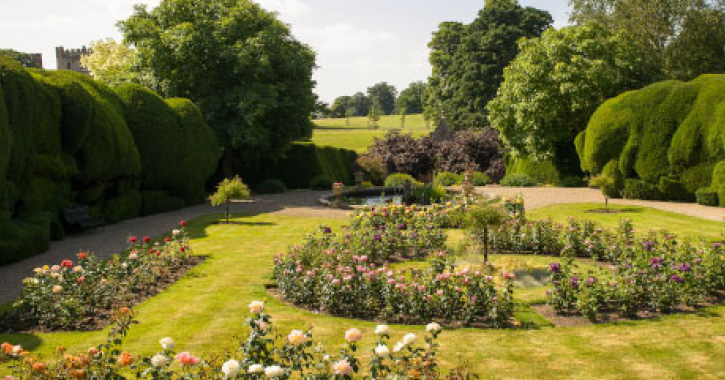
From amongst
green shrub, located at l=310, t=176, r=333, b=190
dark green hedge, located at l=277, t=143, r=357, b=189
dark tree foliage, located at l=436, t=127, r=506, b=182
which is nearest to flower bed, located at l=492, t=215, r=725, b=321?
green shrub, located at l=310, t=176, r=333, b=190

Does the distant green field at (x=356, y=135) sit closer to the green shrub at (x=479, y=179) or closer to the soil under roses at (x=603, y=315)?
the green shrub at (x=479, y=179)

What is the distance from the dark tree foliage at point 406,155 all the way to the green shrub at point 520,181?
221 inches

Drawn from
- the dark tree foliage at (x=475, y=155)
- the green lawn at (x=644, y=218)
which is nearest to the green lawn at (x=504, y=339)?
the green lawn at (x=644, y=218)

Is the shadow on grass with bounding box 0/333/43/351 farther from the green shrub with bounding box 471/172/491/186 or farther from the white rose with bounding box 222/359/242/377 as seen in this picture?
the green shrub with bounding box 471/172/491/186

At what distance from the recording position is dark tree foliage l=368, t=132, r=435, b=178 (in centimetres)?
3378

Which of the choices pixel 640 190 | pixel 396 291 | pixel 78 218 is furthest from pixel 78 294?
pixel 640 190

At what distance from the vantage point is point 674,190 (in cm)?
2122

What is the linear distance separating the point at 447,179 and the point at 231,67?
1273cm

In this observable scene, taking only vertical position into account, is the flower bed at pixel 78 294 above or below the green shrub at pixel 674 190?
below

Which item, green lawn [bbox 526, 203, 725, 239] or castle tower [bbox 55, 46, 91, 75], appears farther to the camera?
castle tower [bbox 55, 46, 91, 75]

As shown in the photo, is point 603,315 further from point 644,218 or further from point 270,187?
point 270,187

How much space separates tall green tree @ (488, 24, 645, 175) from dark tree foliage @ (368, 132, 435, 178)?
5764mm

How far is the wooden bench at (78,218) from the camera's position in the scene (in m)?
15.2

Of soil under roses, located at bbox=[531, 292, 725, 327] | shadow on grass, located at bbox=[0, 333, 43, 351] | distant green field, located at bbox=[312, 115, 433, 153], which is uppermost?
distant green field, located at bbox=[312, 115, 433, 153]
